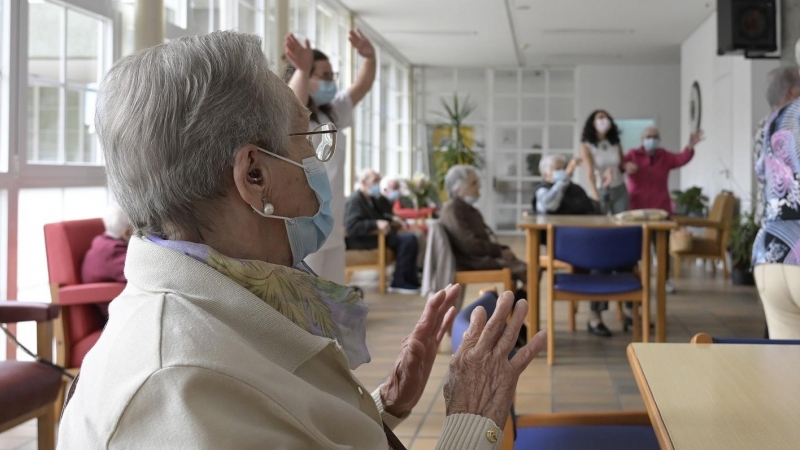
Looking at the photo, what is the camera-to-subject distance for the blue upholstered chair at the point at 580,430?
6.13ft

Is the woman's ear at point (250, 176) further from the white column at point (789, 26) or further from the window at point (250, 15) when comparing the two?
the white column at point (789, 26)


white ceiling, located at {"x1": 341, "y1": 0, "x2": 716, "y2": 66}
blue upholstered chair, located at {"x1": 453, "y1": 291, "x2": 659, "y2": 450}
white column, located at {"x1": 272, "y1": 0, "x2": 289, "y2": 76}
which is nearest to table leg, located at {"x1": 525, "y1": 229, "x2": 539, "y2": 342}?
white column, located at {"x1": 272, "y1": 0, "x2": 289, "y2": 76}

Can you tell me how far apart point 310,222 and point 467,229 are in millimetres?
4099

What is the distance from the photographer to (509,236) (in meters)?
16.2

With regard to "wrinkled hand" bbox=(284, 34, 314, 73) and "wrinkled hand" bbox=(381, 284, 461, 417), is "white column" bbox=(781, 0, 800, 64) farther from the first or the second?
"wrinkled hand" bbox=(381, 284, 461, 417)

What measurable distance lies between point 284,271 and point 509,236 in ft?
49.7

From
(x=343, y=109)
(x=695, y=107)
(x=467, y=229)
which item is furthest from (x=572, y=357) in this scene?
(x=695, y=107)

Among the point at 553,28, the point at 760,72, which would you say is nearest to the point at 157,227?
the point at 760,72

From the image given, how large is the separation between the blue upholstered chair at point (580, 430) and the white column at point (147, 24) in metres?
3.35

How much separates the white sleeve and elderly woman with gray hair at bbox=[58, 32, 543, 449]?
233 cm

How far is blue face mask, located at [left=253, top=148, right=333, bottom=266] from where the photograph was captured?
4.07 ft

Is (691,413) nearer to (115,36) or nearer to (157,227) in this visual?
(157,227)

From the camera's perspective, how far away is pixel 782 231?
2842 mm

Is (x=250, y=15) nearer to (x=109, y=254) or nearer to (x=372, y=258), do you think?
(x=372, y=258)
